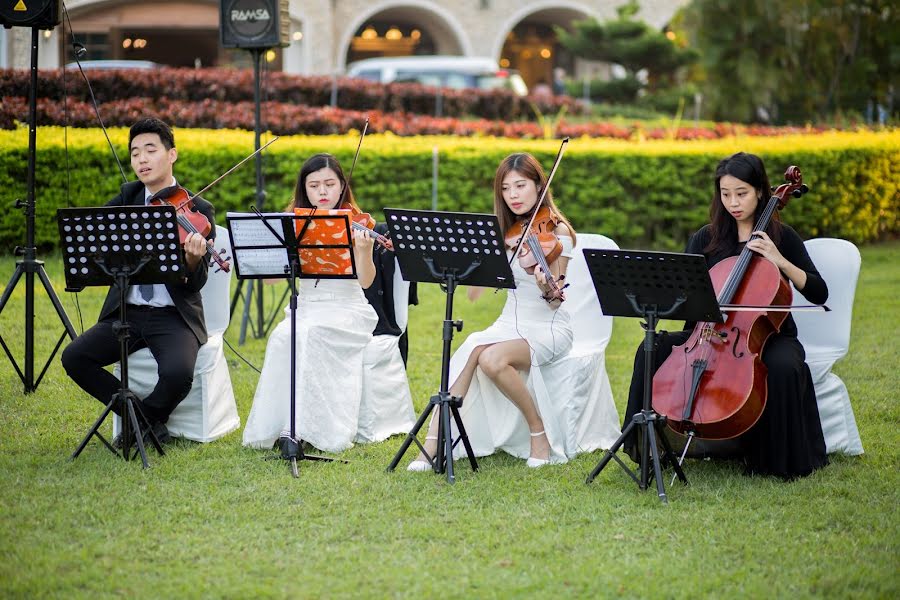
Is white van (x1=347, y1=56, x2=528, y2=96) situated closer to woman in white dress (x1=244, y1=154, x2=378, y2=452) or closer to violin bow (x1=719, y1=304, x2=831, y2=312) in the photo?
woman in white dress (x1=244, y1=154, x2=378, y2=452)

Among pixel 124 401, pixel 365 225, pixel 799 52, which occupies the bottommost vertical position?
pixel 124 401

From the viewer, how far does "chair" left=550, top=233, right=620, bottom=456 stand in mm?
5113

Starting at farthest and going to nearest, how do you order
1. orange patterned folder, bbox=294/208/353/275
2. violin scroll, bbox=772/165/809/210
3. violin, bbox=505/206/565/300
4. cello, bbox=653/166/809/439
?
orange patterned folder, bbox=294/208/353/275
violin, bbox=505/206/565/300
violin scroll, bbox=772/165/809/210
cello, bbox=653/166/809/439

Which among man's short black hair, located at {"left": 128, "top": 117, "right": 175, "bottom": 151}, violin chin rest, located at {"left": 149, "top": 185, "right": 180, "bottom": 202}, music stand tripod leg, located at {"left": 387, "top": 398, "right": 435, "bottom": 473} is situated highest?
man's short black hair, located at {"left": 128, "top": 117, "right": 175, "bottom": 151}

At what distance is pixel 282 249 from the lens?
479cm

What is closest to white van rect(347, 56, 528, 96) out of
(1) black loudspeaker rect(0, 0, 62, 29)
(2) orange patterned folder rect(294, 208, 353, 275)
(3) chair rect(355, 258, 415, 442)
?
(1) black loudspeaker rect(0, 0, 62, 29)

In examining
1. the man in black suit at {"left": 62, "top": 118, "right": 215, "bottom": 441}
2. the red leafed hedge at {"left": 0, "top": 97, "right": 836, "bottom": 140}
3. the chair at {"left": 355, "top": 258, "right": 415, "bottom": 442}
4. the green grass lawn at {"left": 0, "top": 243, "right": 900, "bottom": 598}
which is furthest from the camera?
the red leafed hedge at {"left": 0, "top": 97, "right": 836, "bottom": 140}

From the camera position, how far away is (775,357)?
4.59 m

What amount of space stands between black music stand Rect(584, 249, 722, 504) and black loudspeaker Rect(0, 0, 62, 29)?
3.19m

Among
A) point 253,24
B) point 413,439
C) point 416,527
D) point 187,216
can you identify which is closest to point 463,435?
point 413,439

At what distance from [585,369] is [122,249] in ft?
7.09

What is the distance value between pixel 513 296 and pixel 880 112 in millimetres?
16189

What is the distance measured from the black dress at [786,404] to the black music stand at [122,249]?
2.10m

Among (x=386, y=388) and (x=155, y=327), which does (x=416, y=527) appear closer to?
(x=386, y=388)
